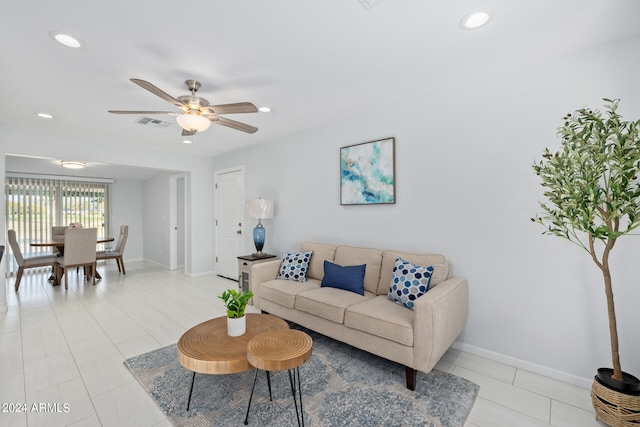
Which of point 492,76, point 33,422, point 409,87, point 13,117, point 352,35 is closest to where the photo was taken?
point 33,422

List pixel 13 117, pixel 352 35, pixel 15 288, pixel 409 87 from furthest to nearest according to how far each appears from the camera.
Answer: pixel 15 288 → pixel 13 117 → pixel 409 87 → pixel 352 35

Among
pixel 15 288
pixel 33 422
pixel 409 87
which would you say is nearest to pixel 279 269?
pixel 33 422

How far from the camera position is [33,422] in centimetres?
171

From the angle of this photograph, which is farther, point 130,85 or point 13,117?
point 13,117

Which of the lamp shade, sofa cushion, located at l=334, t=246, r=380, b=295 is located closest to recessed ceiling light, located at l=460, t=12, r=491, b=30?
sofa cushion, located at l=334, t=246, r=380, b=295

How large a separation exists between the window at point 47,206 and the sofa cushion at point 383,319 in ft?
24.0

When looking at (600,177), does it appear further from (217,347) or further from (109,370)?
(109,370)

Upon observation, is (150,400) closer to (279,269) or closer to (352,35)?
(279,269)

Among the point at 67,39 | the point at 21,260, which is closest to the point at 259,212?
the point at 67,39

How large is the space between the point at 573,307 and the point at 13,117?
6029 mm

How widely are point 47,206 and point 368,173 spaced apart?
24.6ft

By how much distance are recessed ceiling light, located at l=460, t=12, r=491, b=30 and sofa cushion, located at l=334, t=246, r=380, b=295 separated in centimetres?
200

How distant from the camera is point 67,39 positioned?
1.88 m

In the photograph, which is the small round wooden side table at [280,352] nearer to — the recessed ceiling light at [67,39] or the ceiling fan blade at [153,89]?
the ceiling fan blade at [153,89]
